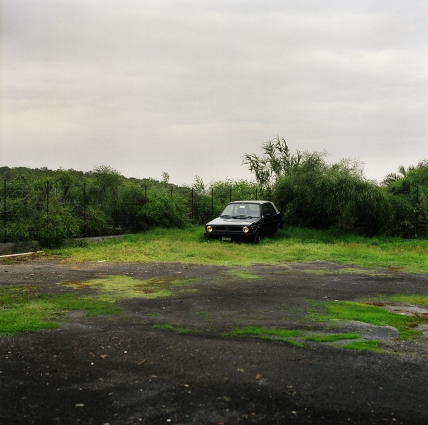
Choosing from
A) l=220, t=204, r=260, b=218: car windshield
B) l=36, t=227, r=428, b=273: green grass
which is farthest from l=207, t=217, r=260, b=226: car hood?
l=36, t=227, r=428, b=273: green grass

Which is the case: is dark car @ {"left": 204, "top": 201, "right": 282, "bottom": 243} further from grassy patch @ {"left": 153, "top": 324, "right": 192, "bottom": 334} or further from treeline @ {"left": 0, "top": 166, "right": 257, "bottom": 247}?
grassy patch @ {"left": 153, "top": 324, "right": 192, "bottom": 334}

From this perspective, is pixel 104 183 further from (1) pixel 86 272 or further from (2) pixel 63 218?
(1) pixel 86 272

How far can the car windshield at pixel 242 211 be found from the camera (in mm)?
18297

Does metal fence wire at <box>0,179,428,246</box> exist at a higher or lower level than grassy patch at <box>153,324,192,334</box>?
higher

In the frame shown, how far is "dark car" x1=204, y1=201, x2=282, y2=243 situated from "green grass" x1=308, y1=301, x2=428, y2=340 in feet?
30.3

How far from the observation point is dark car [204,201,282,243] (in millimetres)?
16938

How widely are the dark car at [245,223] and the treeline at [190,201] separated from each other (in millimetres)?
1833

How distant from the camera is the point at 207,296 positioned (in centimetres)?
828

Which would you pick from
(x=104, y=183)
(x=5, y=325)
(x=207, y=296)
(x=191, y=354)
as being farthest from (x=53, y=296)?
(x=104, y=183)

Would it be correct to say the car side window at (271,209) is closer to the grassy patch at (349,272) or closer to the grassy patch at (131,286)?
the grassy patch at (349,272)

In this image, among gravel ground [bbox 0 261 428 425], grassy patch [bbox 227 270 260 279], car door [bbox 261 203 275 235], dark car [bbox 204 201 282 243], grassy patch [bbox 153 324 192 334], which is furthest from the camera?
car door [bbox 261 203 275 235]

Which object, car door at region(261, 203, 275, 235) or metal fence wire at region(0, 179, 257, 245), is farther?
car door at region(261, 203, 275, 235)

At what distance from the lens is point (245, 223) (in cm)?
1703

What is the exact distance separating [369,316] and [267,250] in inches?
339
